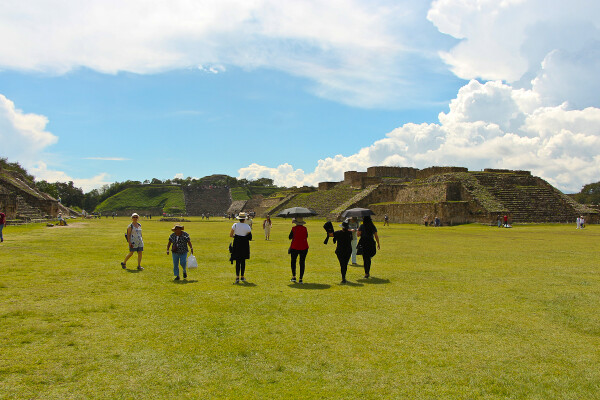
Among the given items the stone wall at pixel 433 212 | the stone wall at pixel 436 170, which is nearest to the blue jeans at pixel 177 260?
the stone wall at pixel 433 212

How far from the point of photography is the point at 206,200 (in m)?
101

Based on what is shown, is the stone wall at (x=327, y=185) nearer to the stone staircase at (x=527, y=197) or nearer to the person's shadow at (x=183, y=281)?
the stone staircase at (x=527, y=197)

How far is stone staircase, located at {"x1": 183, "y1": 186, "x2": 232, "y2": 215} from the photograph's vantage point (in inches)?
3772

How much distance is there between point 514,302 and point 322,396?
511cm

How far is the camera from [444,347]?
5.20 meters

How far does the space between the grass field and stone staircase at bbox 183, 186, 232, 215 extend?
3411 inches

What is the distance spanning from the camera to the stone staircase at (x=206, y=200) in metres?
95.8

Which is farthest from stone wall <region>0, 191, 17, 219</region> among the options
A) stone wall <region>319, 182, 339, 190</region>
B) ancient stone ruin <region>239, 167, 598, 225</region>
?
stone wall <region>319, 182, 339, 190</region>

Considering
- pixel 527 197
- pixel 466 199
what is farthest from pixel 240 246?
pixel 527 197

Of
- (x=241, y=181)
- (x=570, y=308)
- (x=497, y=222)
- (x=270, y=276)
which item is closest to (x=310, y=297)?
(x=270, y=276)

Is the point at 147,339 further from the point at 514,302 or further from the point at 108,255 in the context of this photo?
the point at 108,255

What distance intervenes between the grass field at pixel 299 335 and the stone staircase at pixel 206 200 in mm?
86640

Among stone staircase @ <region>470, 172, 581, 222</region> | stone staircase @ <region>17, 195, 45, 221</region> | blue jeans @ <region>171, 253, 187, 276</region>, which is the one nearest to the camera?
blue jeans @ <region>171, 253, 187, 276</region>

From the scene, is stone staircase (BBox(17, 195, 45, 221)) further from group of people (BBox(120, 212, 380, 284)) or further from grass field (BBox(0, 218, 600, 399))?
group of people (BBox(120, 212, 380, 284))
